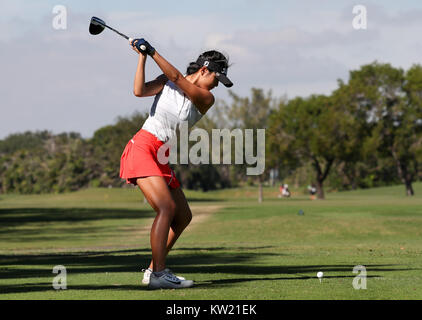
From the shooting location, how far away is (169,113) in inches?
331

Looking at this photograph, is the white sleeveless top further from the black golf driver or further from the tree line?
the tree line

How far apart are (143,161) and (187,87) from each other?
0.89 meters

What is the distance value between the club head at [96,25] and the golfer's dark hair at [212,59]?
44.5 inches

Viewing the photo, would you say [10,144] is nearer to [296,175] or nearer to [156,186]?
[296,175]

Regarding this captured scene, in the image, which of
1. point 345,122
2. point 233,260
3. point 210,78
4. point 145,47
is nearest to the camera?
point 145,47

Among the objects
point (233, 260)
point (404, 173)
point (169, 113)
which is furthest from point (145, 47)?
point (404, 173)

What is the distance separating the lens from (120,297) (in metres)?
7.73

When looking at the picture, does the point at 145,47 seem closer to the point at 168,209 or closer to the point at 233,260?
the point at 168,209

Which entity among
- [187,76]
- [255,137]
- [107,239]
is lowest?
[107,239]

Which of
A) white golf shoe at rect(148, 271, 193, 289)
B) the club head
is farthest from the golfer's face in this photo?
white golf shoe at rect(148, 271, 193, 289)

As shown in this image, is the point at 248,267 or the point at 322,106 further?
the point at 322,106

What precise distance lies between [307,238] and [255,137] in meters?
43.0

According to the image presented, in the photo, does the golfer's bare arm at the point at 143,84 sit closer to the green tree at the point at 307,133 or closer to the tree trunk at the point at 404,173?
the green tree at the point at 307,133
